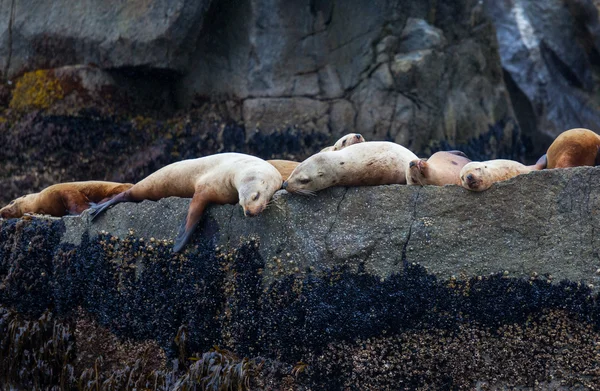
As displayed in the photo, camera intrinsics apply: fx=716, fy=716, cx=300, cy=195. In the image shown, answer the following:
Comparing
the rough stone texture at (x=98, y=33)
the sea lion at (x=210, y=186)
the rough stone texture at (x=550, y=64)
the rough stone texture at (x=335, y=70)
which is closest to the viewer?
the sea lion at (x=210, y=186)

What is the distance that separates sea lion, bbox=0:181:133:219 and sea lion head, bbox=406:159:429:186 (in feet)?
9.47

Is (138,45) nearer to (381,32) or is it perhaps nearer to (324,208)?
(381,32)

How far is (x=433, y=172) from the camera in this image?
458 cm

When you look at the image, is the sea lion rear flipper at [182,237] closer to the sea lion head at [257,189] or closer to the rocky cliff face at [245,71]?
the sea lion head at [257,189]

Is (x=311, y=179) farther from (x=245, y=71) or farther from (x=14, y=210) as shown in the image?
(x=245, y=71)

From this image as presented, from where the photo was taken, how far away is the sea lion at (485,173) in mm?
4113

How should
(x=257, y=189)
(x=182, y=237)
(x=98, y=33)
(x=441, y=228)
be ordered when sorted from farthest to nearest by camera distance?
(x=98, y=33)
(x=182, y=237)
(x=257, y=189)
(x=441, y=228)

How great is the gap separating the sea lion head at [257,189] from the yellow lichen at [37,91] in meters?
4.66

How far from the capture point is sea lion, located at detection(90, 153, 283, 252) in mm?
4711

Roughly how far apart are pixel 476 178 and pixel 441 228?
36cm

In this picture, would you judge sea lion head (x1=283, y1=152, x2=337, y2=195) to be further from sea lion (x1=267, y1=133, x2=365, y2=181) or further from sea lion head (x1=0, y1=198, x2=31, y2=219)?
sea lion head (x1=0, y1=198, x2=31, y2=219)

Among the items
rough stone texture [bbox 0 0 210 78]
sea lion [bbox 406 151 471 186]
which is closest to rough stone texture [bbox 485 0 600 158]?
rough stone texture [bbox 0 0 210 78]

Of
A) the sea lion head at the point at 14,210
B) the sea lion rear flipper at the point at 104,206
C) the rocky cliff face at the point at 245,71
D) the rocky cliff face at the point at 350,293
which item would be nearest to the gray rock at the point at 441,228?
the rocky cliff face at the point at 350,293

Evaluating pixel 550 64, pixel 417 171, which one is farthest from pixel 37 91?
pixel 550 64
